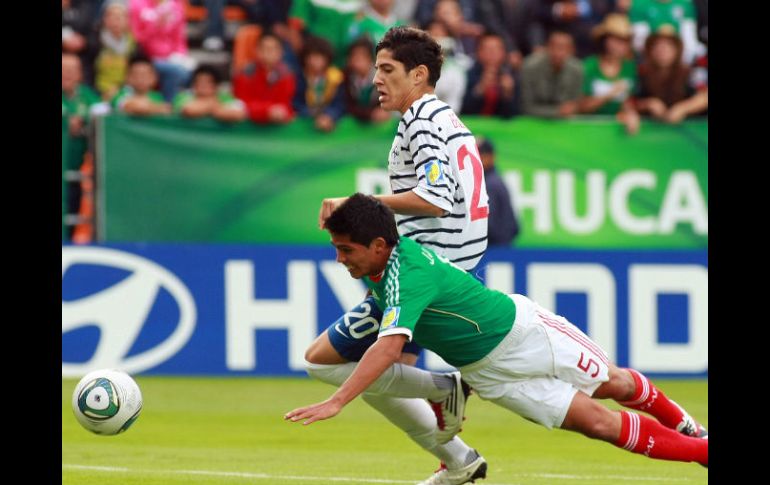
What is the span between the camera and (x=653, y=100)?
16.8m

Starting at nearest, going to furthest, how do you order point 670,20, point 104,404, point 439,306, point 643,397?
point 439,306 < point 643,397 < point 104,404 < point 670,20

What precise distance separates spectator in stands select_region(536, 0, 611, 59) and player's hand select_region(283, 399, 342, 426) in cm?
1194

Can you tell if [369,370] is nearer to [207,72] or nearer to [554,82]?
[207,72]

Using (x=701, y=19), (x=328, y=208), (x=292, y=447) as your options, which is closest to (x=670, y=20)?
(x=701, y=19)

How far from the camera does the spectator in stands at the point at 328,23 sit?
17.2 m

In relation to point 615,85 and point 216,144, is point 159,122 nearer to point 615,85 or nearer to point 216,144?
point 216,144

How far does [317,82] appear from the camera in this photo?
1653 centimetres

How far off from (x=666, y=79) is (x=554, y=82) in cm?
131

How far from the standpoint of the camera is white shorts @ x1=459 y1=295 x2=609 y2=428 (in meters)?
7.34

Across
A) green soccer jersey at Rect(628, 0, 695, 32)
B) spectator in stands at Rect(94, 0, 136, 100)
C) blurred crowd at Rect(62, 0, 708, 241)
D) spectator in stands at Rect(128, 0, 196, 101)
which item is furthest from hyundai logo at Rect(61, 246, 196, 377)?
green soccer jersey at Rect(628, 0, 695, 32)

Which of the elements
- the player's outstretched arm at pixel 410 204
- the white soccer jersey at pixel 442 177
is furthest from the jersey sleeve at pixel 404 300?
the white soccer jersey at pixel 442 177

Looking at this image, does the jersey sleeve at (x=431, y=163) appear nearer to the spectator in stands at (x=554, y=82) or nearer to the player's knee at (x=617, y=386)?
the player's knee at (x=617, y=386)

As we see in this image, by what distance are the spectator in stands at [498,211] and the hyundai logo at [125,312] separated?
3590 millimetres

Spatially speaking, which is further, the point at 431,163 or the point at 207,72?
the point at 207,72
